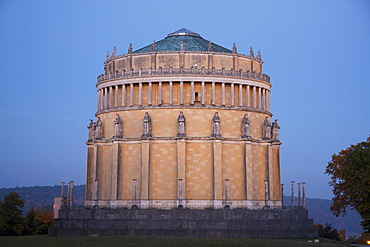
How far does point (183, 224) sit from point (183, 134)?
33.6 feet

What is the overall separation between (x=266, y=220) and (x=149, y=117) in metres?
15.9

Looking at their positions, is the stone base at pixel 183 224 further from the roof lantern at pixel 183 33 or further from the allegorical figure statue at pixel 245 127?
the roof lantern at pixel 183 33

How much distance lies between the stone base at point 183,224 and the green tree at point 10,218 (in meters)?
11.6

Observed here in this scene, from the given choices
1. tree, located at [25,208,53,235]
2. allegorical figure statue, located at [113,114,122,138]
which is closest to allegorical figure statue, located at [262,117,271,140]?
allegorical figure statue, located at [113,114,122,138]

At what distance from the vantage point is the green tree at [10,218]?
223 ft

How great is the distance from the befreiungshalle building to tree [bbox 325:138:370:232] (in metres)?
4.62

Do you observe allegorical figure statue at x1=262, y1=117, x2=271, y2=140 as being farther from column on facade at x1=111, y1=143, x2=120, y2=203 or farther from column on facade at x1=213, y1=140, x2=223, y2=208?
column on facade at x1=111, y1=143, x2=120, y2=203

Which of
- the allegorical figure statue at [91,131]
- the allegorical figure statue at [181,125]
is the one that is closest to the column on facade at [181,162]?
the allegorical figure statue at [181,125]

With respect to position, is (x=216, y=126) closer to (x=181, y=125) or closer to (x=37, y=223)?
(x=181, y=125)

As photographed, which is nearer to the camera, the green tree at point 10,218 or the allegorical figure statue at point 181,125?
the allegorical figure statue at point 181,125

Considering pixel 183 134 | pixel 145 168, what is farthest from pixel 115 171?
pixel 183 134

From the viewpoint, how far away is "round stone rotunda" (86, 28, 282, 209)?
201 ft

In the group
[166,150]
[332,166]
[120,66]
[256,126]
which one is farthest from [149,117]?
[332,166]

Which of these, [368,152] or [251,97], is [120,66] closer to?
[251,97]
